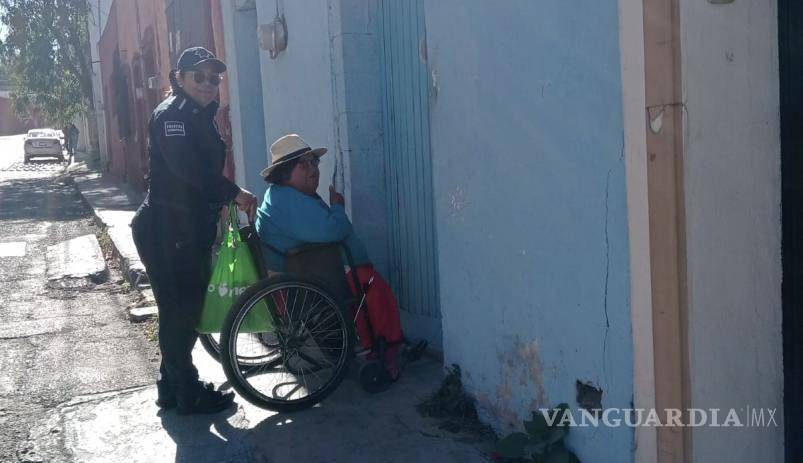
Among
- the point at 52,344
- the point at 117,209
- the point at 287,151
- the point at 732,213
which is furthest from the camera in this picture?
the point at 117,209

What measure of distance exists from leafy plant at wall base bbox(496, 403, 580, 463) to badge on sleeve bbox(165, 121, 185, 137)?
2.14 meters

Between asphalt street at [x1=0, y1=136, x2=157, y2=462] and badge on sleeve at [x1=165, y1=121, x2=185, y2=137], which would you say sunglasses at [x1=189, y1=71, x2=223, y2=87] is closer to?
badge on sleeve at [x1=165, y1=121, x2=185, y2=137]

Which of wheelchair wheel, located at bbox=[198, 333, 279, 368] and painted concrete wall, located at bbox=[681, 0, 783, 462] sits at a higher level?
painted concrete wall, located at bbox=[681, 0, 783, 462]

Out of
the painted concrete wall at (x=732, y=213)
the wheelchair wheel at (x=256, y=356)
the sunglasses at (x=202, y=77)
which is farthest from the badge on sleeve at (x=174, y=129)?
the painted concrete wall at (x=732, y=213)

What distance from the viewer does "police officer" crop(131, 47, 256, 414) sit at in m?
4.33

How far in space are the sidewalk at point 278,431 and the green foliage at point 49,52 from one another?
78.9ft

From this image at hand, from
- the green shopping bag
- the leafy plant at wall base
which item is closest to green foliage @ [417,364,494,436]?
the leafy plant at wall base

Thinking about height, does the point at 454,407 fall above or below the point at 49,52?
below

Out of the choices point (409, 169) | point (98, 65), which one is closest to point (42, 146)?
point (98, 65)

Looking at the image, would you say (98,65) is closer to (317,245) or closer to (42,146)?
(42,146)

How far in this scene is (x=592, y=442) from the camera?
322 centimetres

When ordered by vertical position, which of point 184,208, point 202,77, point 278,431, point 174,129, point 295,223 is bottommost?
point 278,431

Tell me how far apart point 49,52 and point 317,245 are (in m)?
25.8

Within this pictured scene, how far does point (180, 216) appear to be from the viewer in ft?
14.3
